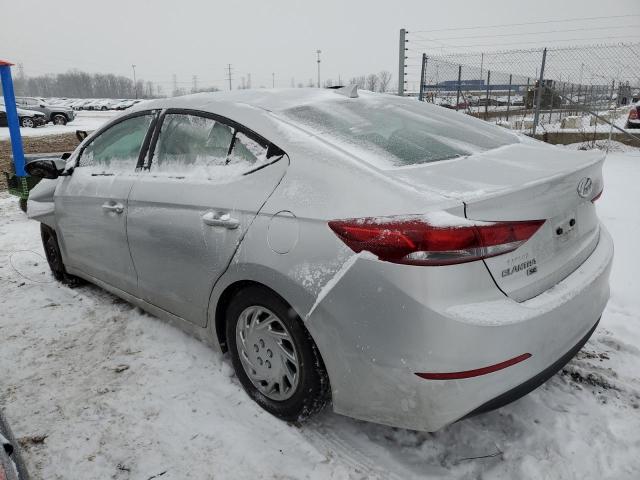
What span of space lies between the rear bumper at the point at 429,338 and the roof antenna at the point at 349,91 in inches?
57.2

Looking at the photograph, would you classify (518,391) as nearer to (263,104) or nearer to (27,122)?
(263,104)

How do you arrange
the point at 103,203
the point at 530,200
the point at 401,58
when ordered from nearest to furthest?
the point at 530,200
the point at 103,203
the point at 401,58

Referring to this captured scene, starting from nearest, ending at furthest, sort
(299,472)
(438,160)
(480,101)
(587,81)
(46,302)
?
1. (299,472)
2. (438,160)
3. (46,302)
4. (587,81)
5. (480,101)

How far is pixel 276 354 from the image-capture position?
226 cm

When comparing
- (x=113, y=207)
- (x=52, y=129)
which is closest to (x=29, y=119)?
(x=52, y=129)

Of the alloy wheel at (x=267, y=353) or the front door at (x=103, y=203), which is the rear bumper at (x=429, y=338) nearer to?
the alloy wheel at (x=267, y=353)

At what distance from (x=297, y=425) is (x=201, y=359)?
34.6 inches

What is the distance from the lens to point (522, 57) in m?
10.2

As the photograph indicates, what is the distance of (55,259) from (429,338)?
3.68 m

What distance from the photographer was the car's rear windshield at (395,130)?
2182mm

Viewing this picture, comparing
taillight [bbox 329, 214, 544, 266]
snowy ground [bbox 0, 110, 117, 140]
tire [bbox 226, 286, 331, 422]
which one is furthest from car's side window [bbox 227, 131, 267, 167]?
snowy ground [bbox 0, 110, 117, 140]

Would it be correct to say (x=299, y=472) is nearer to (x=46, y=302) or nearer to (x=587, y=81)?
(x=46, y=302)

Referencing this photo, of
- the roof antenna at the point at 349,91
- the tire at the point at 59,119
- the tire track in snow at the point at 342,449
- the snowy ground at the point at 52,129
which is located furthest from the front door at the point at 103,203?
the tire at the point at 59,119

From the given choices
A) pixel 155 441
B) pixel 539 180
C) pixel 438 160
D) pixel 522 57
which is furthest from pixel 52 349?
pixel 522 57
